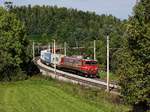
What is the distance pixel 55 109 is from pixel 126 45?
36.8 feet

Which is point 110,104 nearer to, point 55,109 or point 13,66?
point 55,109

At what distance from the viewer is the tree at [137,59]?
1119 inches

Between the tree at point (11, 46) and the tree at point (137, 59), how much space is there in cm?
4142

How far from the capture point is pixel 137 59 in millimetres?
28906

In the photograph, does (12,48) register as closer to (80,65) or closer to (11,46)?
(11,46)

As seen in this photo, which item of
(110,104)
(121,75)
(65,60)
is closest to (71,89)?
(110,104)

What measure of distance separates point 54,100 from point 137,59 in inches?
673

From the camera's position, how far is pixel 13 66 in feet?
231

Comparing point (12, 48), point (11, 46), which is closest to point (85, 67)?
point (12, 48)

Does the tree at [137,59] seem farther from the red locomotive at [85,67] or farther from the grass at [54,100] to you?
the red locomotive at [85,67]

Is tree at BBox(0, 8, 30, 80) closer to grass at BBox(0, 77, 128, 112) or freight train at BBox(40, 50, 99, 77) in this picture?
freight train at BBox(40, 50, 99, 77)

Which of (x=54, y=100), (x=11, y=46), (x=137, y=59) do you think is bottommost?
(x=54, y=100)

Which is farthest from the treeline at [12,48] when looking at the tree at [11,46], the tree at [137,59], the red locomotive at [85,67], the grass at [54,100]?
the tree at [137,59]

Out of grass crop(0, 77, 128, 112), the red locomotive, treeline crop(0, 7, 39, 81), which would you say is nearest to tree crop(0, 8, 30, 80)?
treeline crop(0, 7, 39, 81)
